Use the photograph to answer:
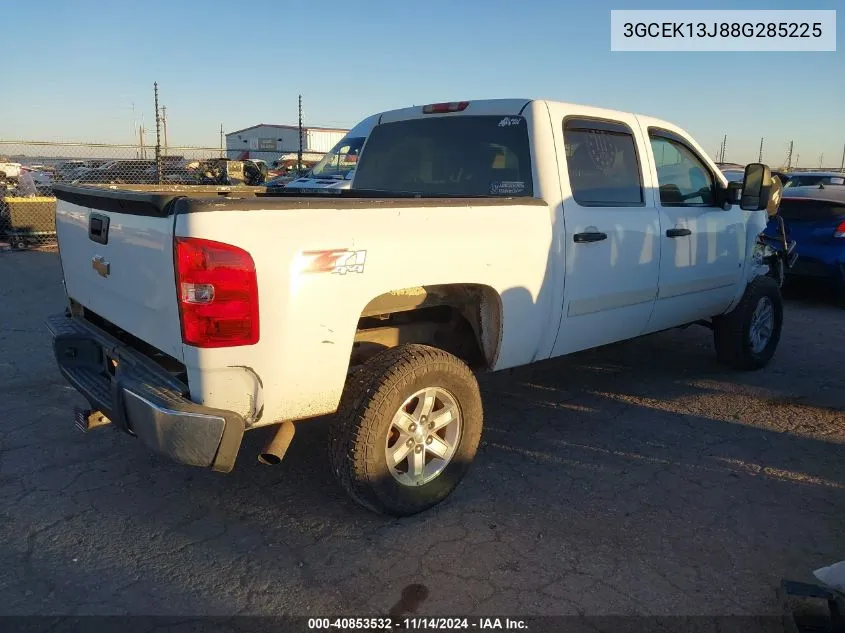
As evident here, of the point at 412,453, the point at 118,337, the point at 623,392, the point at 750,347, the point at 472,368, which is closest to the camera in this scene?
the point at 412,453

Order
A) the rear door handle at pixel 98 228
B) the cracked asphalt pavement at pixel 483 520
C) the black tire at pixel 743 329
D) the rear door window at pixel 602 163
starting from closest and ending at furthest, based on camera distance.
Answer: the cracked asphalt pavement at pixel 483 520 → the rear door handle at pixel 98 228 → the rear door window at pixel 602 163 → the black tire at pixel 743 329

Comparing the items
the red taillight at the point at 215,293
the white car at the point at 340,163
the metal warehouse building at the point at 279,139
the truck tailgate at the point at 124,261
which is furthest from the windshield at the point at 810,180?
the metal warehouse building at the point at 279,139

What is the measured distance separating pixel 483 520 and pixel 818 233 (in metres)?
7.35

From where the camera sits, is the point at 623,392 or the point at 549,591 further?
the point at 623,392

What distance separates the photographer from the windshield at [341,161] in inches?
487

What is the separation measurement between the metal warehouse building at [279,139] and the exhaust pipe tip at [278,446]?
37.8m

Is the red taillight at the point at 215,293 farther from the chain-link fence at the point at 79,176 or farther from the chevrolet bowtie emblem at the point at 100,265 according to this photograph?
the chain-link fence at the point at 79,176

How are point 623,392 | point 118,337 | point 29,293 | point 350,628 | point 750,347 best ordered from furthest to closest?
point 29,293 → point 750,347 → point 623,392 → point 118,337 → point 350,628

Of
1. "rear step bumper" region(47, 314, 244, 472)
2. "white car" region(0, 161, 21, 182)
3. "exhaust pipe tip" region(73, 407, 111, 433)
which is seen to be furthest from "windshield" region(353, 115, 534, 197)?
"white car" region(0, 161, 21, 182)

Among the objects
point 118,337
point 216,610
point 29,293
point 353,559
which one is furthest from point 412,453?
point 29,293

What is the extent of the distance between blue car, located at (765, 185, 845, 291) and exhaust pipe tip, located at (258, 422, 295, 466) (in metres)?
7.53

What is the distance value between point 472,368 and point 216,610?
179 cm

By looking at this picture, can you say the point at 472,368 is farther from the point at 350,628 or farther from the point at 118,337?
the point at 118,337

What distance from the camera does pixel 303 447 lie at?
4035 mm
